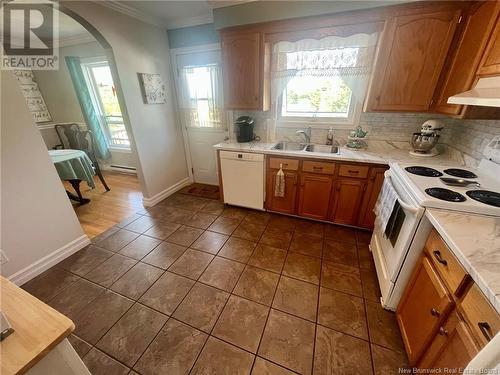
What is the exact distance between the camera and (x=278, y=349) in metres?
1.31

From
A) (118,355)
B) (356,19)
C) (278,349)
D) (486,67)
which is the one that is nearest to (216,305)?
(278,349)

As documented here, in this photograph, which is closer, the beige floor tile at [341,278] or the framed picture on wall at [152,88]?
the beige floor tile at [341,278]

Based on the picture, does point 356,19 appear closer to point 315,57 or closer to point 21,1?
point 315,57

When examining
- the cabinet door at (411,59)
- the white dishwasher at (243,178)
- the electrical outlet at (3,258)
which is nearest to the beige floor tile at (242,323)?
the white dishwasher at (243,178)

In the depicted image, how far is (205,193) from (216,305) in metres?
2.03

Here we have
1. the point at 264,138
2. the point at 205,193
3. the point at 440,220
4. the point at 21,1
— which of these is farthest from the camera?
the point at 205,193

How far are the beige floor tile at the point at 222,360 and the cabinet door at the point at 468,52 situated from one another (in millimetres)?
2365

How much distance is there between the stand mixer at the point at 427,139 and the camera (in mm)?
1916

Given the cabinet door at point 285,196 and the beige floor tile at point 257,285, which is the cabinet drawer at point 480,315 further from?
the cabinet door at point 285,196

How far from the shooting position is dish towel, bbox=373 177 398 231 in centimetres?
153

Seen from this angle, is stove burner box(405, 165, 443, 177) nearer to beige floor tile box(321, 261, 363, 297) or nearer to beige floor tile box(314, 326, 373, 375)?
beige floor tile box(321, 261, 363, 297)

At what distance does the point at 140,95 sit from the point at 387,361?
3.50 meters

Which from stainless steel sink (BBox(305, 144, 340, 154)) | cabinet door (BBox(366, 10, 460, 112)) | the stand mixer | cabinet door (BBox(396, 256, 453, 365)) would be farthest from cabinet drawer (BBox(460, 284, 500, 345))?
stainless steel sink (BBox(305, 144, 340, 154))

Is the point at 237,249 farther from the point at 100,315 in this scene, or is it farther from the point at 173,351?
the point at 100,315
